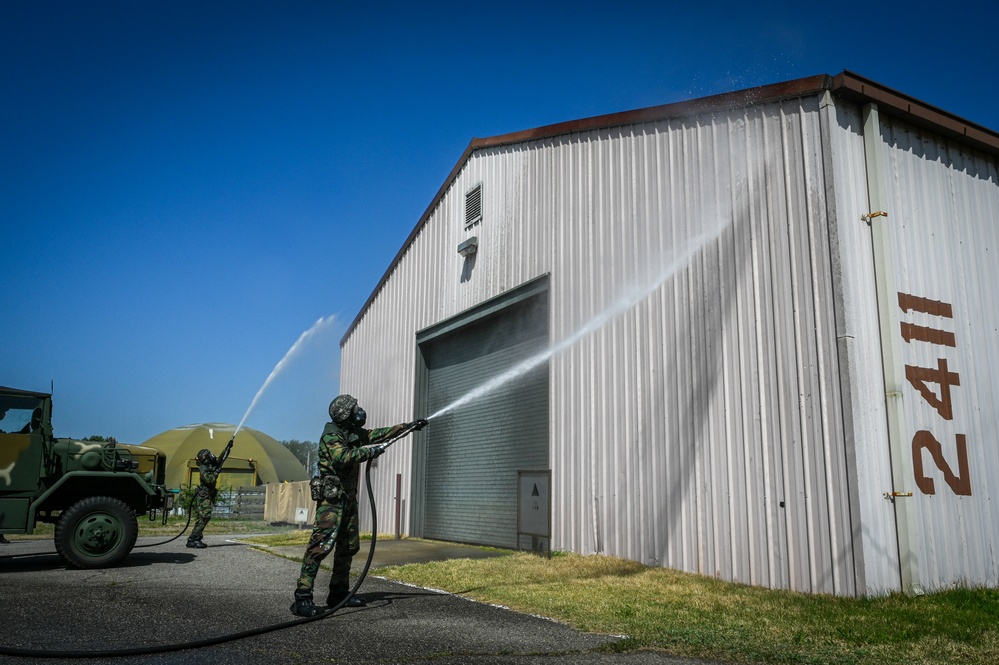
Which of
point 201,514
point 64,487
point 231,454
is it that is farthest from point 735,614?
point 231,454

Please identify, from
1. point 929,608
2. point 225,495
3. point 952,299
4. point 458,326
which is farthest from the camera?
point 225,495

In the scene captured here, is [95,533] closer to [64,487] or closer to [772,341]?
[64,487]

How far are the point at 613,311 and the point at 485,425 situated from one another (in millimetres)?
5225

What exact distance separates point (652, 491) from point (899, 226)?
16.1ft

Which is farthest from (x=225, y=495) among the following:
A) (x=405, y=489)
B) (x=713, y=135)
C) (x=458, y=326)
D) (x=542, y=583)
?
(x=713, y=135)

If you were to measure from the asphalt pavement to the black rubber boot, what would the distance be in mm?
175

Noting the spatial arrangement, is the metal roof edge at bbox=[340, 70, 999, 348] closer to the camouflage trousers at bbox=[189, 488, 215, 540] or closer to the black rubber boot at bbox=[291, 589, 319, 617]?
the black rubber boot at bbox=[291, 589, 319, 617]

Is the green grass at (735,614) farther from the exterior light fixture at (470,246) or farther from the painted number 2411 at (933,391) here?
the exterior light fixture at (470,246)

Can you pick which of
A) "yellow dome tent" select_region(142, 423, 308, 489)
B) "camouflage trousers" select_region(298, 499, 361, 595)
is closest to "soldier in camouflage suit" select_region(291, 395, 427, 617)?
"camouflage trousers" select_region(298, 499, 361, 595)

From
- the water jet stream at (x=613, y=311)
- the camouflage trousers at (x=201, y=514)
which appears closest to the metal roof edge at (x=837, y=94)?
the water jet stream at (x=613, y=311)

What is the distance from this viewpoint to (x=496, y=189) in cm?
1639

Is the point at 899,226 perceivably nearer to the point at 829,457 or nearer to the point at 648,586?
the point at 829,457

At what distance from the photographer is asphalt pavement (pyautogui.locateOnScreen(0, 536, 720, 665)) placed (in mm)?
5660

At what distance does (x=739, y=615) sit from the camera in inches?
294
